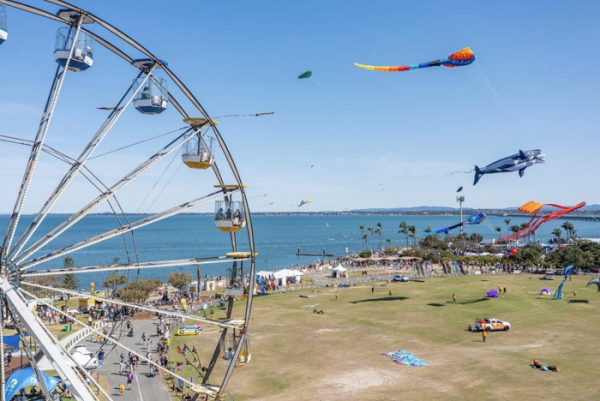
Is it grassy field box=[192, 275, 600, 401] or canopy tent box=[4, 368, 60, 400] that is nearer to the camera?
canopy tent box=[4, 368, 60, 400]

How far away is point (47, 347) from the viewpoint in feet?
43.7

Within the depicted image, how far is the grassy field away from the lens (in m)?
25.8

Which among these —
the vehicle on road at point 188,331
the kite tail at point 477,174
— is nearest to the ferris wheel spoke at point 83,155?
the vehicle on road at point 188,331

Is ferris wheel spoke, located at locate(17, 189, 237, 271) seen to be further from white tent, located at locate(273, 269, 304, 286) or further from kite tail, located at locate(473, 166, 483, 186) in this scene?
white tent, located at locate(273, 269, 304, 286)

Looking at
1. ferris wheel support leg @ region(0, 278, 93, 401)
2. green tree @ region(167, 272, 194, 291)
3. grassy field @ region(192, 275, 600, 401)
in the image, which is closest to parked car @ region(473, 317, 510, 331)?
grassy field @ region(192, 275, 600, 401)

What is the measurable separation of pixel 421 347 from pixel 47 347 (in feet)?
83.0

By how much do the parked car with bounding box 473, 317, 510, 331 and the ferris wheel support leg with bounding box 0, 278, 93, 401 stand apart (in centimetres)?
2980

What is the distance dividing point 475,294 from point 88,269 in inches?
1758

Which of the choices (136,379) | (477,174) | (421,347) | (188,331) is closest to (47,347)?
(136,379)

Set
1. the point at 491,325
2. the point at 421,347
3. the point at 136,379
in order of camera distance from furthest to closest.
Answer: the point at 491,325
the point at 421,347
the point at 136,379

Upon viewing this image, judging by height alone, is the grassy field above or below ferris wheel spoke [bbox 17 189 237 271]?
below

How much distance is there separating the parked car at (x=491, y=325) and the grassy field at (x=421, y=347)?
62 centimetres

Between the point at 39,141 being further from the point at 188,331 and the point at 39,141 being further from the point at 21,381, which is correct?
Result: the point at 188,331

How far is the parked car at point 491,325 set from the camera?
3647 centimetres
